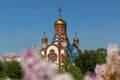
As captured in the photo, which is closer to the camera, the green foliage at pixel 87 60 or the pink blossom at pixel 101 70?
the pink blossom at pixel 101 70

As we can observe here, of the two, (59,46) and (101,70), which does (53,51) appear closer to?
(59,46)

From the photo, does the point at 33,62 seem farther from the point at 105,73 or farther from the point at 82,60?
the point at 82,60

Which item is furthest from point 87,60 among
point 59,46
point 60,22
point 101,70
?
point 101,70

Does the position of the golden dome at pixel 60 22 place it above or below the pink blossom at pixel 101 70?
above

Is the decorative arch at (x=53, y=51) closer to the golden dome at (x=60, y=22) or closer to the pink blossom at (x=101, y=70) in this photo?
the golden dome at (x=60, y=22)

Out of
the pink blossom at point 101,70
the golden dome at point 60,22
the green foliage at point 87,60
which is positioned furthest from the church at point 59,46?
the pink blossom at point 101,70

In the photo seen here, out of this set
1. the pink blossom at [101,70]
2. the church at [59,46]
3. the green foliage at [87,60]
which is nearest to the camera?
the pink blossom at [101,70]

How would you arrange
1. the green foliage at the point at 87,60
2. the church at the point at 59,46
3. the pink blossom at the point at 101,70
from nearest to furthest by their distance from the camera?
the pink blossom at the point at 101,70
the green foliage at the point at 87,60
the church at the point at 59,46

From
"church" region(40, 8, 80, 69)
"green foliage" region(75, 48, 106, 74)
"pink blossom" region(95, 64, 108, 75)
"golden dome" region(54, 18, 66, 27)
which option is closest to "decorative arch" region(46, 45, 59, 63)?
"church" region(40, 8, 80, 69)

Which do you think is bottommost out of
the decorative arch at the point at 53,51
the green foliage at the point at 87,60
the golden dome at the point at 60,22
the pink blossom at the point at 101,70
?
the pink blossom at the point at 101,70

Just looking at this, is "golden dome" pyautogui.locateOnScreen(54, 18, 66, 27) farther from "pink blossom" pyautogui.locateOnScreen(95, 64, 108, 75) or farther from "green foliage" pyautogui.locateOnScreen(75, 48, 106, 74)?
"pink blossom" pyautogui.locateOnScreen(95, 64, 108, 75)

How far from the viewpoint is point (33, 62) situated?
1.56 meters

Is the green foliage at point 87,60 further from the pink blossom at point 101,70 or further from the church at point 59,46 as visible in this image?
the pink blossom at point 101,70

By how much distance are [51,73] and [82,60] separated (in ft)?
182
